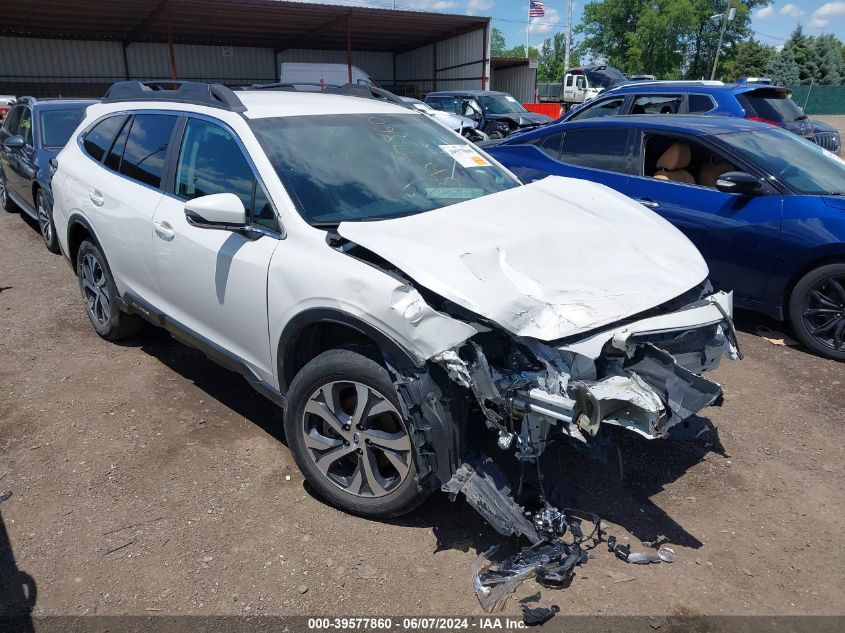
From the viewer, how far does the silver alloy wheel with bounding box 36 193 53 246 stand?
24.9 feet

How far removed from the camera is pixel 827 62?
60.7 m

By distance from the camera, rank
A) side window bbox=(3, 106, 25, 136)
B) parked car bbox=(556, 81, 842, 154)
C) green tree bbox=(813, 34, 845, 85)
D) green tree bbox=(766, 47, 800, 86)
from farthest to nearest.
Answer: green tree bbox=(813, 34, 845, 85) → green tree bbox=(766, 47, 800, 86) → parked car bbox=(556, 81, 842, 154) → side window bbox=(3, 106, 25, 136)

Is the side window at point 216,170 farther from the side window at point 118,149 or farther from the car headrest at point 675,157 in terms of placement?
the car headrest at point 675,157

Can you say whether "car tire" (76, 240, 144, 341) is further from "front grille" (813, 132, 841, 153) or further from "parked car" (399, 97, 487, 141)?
"parked car" (399, 97, 487, 141)

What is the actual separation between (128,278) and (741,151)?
477cm

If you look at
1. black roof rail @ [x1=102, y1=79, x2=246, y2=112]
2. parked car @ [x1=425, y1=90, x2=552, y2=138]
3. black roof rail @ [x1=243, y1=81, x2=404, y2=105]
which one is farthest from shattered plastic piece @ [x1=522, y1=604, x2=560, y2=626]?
parked car @ [x1=425, y1=90, x2=552, y2=138]

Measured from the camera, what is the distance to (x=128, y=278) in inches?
170

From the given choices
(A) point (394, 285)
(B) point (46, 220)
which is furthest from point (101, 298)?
(B) point (46, 220)

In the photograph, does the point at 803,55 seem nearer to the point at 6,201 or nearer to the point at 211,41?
the point at 211,41

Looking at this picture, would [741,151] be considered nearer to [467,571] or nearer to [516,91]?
[467,571]

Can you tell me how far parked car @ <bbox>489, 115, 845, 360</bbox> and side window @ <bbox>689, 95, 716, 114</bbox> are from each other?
3698 mm

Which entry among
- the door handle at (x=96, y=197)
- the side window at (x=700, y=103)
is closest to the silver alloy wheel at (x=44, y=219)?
the door handle at (x=96, y=197)

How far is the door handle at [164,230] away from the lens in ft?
12.1

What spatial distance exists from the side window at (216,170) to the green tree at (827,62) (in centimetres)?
7087
